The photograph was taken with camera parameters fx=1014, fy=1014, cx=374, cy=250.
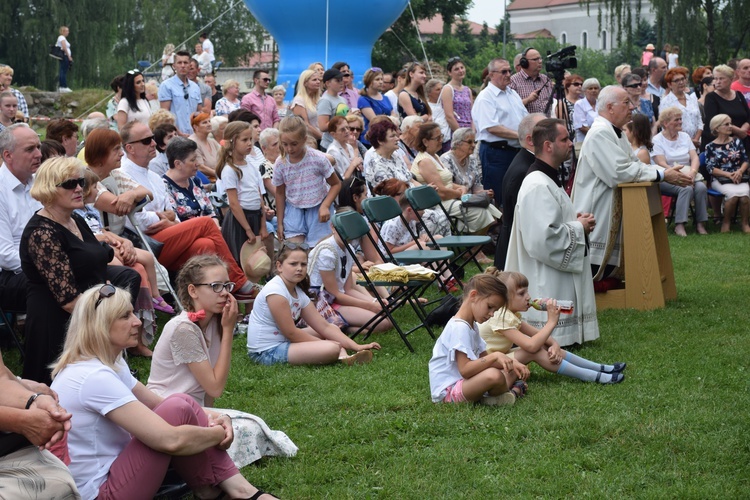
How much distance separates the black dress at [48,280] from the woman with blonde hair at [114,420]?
1462mm

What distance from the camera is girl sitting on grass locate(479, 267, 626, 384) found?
20.2 feet

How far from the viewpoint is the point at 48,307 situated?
18.5 feet

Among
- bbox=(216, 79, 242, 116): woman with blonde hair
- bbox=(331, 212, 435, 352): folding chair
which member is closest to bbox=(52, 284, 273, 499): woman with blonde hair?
bbox=(331, 212, 435, 352): folding chair

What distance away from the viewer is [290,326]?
7004 millimetres

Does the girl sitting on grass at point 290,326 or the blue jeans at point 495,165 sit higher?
the blue jeans at point 495,165

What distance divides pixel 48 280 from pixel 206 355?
118 centimetres

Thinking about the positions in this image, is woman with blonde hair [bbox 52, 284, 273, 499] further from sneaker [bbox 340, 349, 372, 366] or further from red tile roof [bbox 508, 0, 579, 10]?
red tile roof [bbox 508, 0, 579, 10]

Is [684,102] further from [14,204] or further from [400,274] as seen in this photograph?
[14,204]

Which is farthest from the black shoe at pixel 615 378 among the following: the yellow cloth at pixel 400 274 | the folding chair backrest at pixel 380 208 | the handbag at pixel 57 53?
the handbag at pixel 57 53

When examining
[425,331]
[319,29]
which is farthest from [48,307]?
[319,29]

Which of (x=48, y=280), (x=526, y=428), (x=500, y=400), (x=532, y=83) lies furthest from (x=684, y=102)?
(x=48, y=280)

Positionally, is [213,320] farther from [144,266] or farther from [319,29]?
[319,29]

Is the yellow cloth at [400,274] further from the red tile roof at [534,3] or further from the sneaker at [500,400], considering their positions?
the red tile roof at [534,3]

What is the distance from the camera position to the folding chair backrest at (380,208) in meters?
8.55
